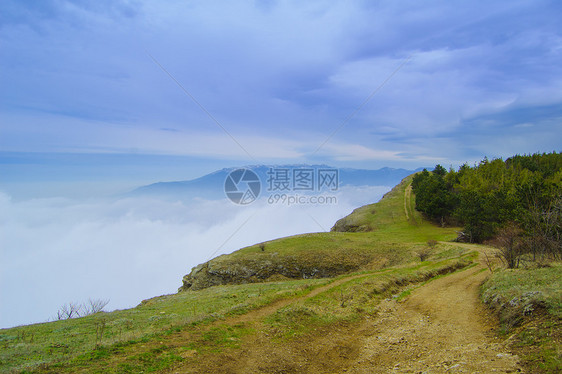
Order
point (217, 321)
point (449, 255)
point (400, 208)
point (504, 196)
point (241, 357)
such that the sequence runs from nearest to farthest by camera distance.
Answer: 1. point (241, 357)
2. point (217, 321)
3. point (449, 255)
4. point (504, 196)
5. point (400, 208)

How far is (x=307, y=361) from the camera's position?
1248cm

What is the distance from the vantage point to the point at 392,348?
13398 millimetres

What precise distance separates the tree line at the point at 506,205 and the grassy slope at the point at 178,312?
682 cm

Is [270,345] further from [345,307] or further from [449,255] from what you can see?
[449,255]

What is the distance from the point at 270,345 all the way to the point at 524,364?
8.90 meters

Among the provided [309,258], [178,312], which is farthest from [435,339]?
[309,258]

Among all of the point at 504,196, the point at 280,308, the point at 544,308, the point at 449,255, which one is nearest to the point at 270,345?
the point at 280,308

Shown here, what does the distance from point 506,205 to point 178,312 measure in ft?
161

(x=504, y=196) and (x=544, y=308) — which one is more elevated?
(x=504, y=196)

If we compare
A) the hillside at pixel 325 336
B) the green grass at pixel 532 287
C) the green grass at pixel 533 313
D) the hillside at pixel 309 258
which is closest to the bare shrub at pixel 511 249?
the hillside at pixel 325 336

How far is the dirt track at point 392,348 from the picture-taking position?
10961 millimetres

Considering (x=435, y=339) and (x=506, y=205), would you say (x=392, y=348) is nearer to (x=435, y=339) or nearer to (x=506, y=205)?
(x=435, y=339)

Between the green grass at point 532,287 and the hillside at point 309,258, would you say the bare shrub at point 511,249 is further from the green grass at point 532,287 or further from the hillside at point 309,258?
the hillside at point 309,258

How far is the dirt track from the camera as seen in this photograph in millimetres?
10961
